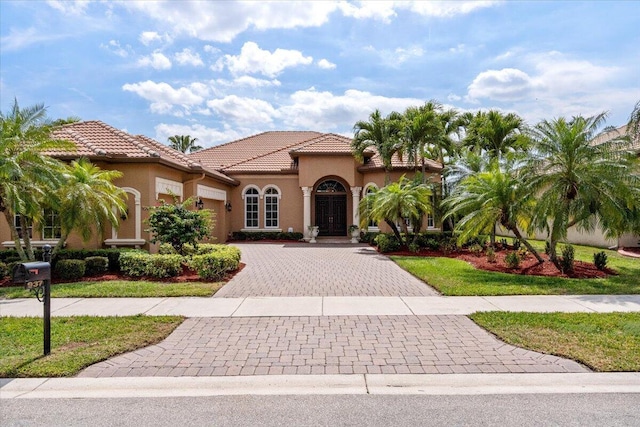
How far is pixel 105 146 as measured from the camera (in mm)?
14633

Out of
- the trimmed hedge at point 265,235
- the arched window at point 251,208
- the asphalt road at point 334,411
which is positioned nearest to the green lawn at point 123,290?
the asphalt road at point 334,411

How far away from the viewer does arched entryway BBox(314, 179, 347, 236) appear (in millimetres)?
25719

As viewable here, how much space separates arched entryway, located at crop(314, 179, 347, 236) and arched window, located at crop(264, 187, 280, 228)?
7.86ft

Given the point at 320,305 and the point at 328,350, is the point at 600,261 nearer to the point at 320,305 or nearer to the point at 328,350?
the point at 320,305

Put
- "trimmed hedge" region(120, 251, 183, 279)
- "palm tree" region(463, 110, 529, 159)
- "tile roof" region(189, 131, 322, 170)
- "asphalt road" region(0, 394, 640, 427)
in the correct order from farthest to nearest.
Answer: "tile roof" region(189, 131, 322, 170) → "palm tree" region(463, 110, 529, 159) → "trimmed hedge" region(120, 251, 183, 279) → "asphalt road" region(0, 394, 640, 427)

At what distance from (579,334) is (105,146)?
14.5 m

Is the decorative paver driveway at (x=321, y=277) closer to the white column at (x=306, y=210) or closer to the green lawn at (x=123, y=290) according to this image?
the green lawn at (x=123, y=290)

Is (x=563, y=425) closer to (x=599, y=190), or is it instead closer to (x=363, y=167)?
(x=599, y=190)

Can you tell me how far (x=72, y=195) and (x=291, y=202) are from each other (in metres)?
14.8

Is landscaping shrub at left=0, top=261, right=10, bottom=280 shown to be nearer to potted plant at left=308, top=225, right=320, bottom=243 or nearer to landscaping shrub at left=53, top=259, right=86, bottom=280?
landscaping shrub at left=53, top=259, right=86, bottom=280

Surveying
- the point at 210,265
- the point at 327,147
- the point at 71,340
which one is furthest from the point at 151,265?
the point at 327,147

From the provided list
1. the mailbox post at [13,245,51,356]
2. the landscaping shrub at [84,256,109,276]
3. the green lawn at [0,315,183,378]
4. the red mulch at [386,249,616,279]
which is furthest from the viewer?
the red mulch at [386,249,616,279]

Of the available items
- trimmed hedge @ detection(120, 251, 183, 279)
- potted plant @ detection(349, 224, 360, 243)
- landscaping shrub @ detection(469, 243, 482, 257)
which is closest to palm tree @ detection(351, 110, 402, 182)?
potted plant @ detection(349, 224, 360, 243)

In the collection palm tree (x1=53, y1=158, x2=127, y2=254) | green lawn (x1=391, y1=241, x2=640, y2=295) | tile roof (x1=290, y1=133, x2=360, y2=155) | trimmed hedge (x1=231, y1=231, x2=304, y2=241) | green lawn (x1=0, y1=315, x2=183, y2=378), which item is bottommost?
green lawn (x1=0, y1=315, x2=183, y2=378)
